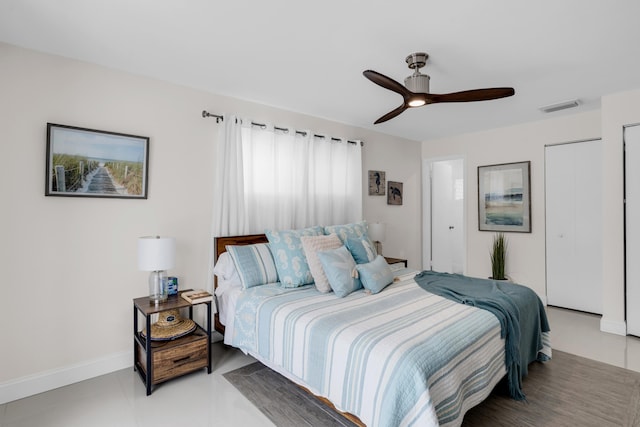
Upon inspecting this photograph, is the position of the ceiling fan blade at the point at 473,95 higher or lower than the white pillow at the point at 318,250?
higher

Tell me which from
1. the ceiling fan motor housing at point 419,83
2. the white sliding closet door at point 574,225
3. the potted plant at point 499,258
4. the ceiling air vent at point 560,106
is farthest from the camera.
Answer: the potted plant at point 499,258

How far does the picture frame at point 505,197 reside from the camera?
14.5 ft

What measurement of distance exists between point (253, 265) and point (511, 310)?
2.08 meters

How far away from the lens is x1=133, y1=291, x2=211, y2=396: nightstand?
2.30 meters

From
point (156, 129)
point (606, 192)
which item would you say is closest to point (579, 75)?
point (606, 192)

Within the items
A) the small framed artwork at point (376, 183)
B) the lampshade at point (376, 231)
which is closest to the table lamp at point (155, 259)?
the lampshade at point (376, 231)

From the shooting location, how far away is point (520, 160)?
14.6ft

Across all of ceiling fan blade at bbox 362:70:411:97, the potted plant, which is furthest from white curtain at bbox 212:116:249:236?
the potted plant

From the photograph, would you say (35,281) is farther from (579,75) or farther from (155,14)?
(579,75)

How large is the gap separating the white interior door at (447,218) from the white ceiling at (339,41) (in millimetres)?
2505

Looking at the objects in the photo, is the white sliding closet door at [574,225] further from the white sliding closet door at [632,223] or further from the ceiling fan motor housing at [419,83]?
the ceiling fan motor housing at [419,83]

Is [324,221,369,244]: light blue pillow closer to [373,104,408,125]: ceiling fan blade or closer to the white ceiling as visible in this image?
[373,104,408,125]: ceiling fan blade

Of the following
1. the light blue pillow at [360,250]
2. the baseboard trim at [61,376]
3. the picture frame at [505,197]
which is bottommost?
the baseboard trim at [61,376]

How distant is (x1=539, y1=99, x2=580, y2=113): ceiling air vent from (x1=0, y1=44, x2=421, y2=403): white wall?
3.68 metres
